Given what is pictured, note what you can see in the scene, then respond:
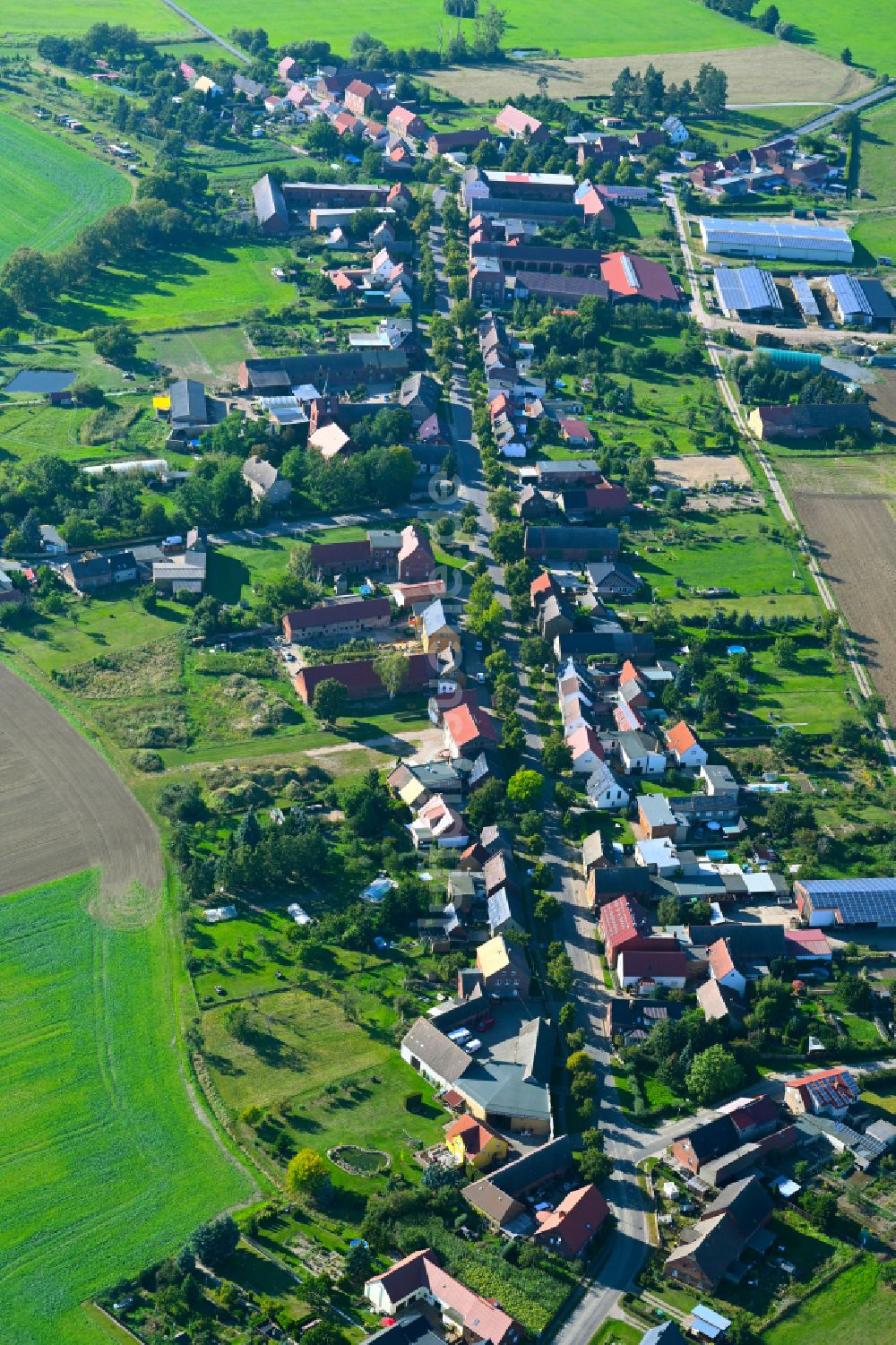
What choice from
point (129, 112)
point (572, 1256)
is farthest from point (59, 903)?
point (129, 112)

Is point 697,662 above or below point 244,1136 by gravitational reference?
above

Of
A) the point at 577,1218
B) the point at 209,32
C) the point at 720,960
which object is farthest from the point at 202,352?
the point at 209,32

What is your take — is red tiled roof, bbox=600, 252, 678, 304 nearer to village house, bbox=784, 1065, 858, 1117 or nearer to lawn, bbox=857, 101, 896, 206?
lawn, bbox=857, 101, 896, 206

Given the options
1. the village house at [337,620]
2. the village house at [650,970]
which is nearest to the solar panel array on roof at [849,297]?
the village house at [337,620]

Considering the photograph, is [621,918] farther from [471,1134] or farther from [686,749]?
[471,1134]

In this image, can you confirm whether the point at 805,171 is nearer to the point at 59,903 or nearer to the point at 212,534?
the point at 212,534

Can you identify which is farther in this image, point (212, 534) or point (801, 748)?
point (212, 534)
